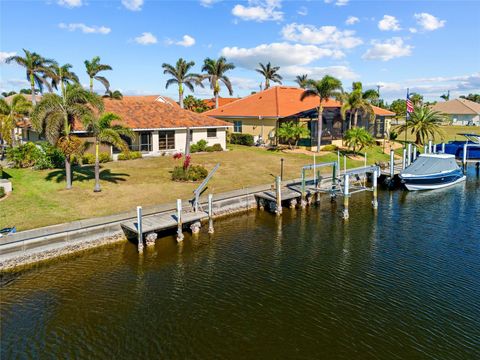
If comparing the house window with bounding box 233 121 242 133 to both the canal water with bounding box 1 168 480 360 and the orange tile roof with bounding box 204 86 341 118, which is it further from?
the canal water with bounding box 1 168 480 360

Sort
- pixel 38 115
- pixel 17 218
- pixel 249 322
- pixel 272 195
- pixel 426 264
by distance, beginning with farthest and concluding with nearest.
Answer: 1. pixel 272 195
2. pixel 38 115
3. pixel 17 218
4. pixel 426 264
5. pixel 249 322

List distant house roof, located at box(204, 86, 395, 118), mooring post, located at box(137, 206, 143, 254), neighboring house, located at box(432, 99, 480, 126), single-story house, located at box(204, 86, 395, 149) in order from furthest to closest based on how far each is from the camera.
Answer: neighboring house, located at box(432, 99, 480, 126)
distant house roof, located at box(204, 86, 395, 118)
single-story house, located at box(204, 86, 395, 149)
mooring post, located at box(137, 206, 143, 254)

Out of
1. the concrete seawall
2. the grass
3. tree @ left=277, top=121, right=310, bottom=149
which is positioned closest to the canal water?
the concrete seawall

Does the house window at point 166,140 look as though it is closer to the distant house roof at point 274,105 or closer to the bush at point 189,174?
the bush at point 189,174

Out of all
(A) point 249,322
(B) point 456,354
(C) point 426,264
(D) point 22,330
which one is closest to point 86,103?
(D) point 22,330

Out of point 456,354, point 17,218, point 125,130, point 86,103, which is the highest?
point 86,103

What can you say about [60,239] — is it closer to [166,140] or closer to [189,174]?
[189,174]

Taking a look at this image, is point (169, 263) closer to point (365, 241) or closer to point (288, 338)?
point (288, 338)
